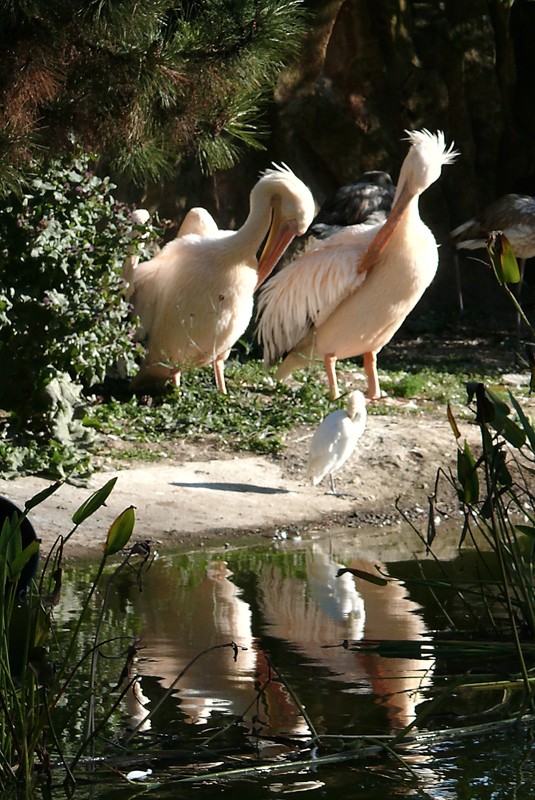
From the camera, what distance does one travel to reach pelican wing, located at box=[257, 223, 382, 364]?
9.34 metres

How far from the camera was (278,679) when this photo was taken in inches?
145

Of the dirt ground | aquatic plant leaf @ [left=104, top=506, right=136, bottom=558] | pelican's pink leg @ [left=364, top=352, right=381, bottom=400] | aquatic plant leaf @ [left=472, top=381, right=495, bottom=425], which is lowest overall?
the dirt ground

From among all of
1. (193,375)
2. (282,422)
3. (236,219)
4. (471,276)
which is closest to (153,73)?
(282,422)

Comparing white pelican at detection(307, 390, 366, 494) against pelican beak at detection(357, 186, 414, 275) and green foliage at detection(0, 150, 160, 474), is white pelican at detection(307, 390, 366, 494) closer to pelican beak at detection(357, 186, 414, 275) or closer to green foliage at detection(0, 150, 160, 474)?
green foliage at detection(0, 150, 160, 474)

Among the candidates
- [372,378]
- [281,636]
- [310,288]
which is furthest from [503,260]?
[372,378]

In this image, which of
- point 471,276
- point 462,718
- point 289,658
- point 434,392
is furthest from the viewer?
point 471,276

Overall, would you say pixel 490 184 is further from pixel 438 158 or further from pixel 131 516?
pixel 131 516

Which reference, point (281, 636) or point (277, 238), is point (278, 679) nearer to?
point (281, 636)

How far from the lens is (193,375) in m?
10.1

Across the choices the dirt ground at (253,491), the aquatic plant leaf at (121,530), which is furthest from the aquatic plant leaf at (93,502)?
the dirt ground at (253,491)

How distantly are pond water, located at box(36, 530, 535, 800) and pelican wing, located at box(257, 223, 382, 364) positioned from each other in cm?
315

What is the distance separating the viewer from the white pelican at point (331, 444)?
724cm

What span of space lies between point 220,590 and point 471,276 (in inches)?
405

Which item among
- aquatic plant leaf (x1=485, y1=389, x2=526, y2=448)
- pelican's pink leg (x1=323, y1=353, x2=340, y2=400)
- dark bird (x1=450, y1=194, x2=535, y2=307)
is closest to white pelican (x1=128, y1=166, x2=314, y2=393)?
pelican's pink leg (x1=323, y1=353, x2=340, y2=400)
